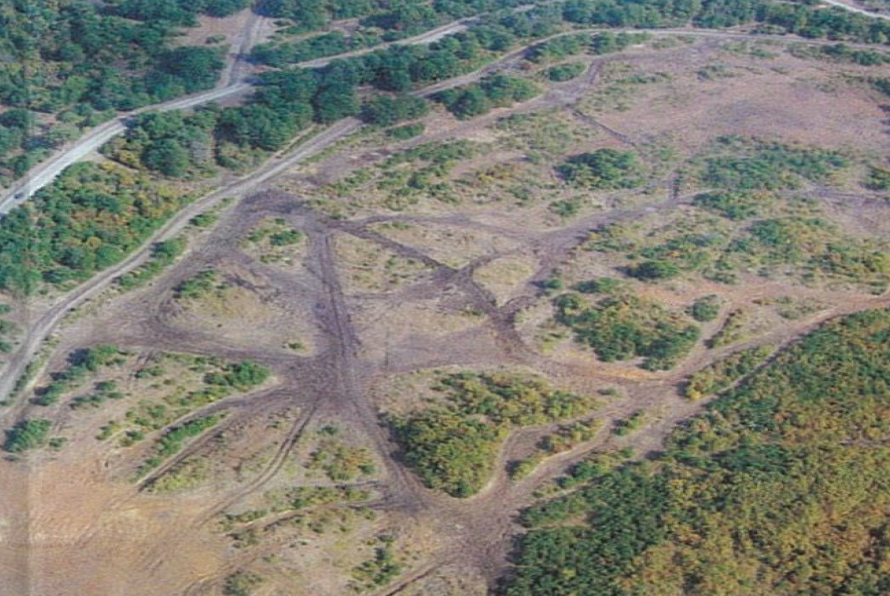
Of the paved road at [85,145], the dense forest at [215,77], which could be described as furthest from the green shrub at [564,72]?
the paved road at [85,145]

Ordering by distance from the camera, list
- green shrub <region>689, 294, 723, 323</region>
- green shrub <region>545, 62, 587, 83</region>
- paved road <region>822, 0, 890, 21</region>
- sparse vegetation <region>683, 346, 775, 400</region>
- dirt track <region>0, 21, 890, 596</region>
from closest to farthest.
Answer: dirt track <region>0, 21, 890, 596</region> < sparse vegetation <region>683, 346, 775, 400</region> < green shrub <region>689, 294, 723, 323</region> < green shrub <region>545, 62, 587, 83</region> < paved road <region>822, 0, 890, 21</region>

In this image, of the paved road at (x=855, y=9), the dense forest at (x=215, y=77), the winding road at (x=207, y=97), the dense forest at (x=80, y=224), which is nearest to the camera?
the dense forest at (x=80, y=224)

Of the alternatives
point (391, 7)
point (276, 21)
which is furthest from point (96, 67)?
point (391, 7)

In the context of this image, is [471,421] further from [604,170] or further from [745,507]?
[604,170]

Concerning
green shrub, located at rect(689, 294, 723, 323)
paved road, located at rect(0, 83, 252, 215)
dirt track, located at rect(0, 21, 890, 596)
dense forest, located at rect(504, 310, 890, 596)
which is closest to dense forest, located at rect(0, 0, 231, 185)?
paved road, located at rect(0, 83, 252, 215)

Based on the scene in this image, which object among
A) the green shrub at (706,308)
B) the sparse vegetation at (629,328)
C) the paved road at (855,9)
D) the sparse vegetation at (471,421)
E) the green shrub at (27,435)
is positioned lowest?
the green shrub at (706,308)

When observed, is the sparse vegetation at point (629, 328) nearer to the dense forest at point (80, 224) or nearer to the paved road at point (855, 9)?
the dense forest at point (80, 224)

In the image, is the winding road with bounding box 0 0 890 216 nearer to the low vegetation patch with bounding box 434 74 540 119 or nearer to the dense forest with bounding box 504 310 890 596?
the low vegetation patch with bounding box 434 74 540 119

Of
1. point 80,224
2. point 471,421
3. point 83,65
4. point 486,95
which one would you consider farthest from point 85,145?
point 471,421
